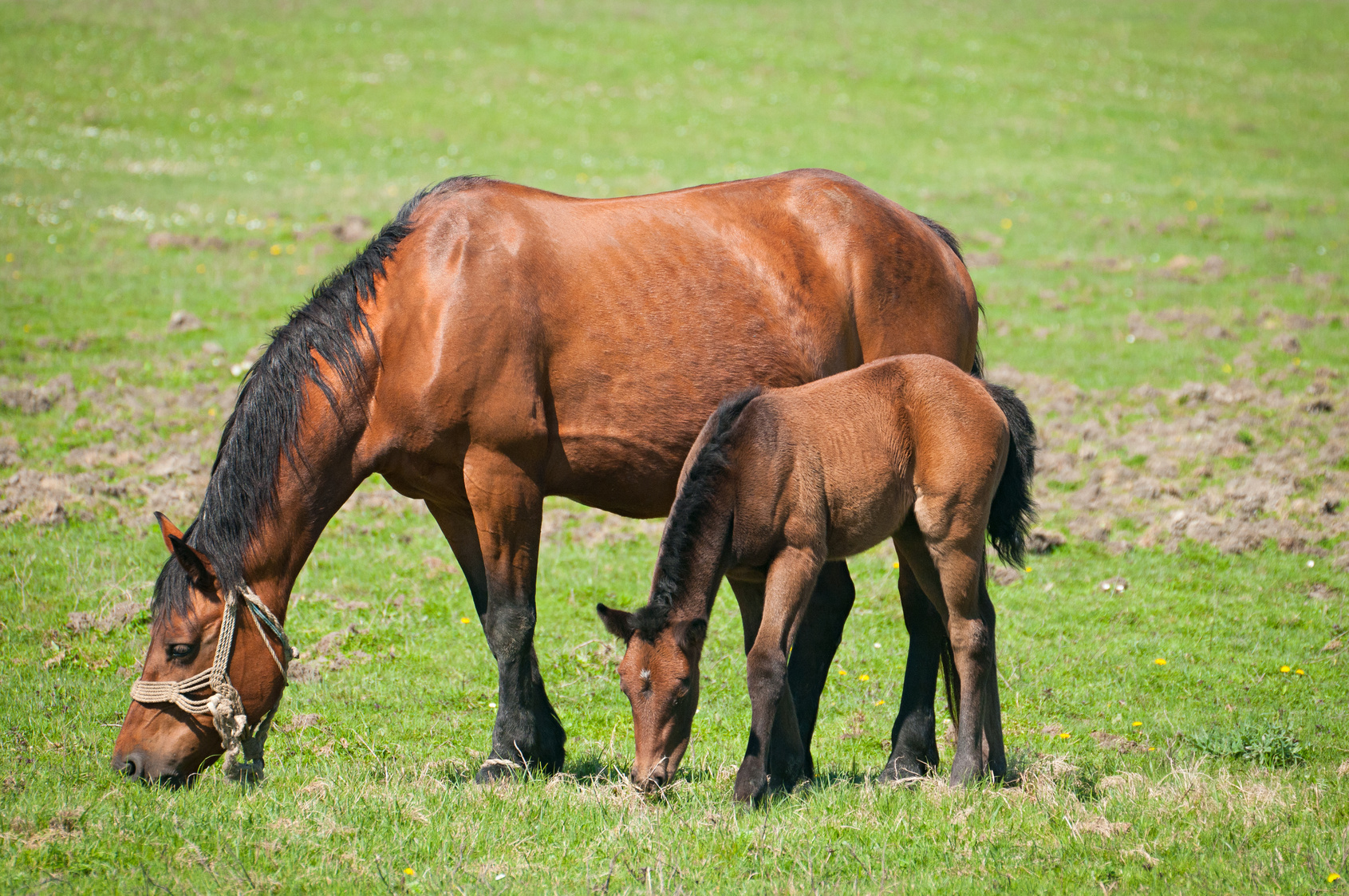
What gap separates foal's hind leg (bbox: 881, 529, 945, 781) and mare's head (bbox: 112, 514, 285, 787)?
3203 millimetres

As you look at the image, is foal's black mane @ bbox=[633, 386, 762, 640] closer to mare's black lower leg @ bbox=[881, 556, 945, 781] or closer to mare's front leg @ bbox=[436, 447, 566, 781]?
mare's front leg @ bbox=[436, 447, 566, 781]

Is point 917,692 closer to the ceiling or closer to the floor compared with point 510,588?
closer to the floor

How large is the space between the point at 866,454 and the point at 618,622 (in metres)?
1.42

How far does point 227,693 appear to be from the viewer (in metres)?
5.12

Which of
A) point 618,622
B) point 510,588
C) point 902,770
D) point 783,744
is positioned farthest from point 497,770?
point 902,770

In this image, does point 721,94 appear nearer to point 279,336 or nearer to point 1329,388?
point 1329,388

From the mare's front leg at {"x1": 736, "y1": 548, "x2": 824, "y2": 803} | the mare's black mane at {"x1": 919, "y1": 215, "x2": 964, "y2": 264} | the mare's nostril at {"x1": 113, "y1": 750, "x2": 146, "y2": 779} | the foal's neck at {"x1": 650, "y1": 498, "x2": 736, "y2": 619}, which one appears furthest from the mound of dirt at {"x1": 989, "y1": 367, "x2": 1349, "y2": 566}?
the mare's nostril at {"x1": 113, "y1": 750, "x2": 146, "y2": 779}

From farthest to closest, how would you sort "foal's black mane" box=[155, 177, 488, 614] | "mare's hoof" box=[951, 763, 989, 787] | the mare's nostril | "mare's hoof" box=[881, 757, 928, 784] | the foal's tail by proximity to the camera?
1. the foal's tail
2. "mare's hoof" box=[881, 757, 928, 784]
3. "mare's hoof" box=[951, 763, 989, 787]
4. "foal's black mane" box=[155, 177, 488, 614]
5. the mare's nostril

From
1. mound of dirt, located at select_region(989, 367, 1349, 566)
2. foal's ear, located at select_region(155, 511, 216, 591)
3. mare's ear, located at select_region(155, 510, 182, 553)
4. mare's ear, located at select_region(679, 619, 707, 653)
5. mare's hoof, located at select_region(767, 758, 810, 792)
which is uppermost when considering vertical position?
mare's ear, located at select_region(155, 510, 182, 553)

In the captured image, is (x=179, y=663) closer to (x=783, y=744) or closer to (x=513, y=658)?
(x=513, y=658)

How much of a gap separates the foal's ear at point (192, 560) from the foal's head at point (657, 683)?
1.81 metres

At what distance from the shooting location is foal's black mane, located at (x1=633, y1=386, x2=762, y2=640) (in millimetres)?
4797

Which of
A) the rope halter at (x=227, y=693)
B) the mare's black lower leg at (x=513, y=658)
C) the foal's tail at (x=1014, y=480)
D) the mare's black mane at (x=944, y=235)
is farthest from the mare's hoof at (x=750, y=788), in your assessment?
the mare's black mane at (x=944, y=235)

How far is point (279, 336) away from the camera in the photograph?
5.50 meters
